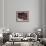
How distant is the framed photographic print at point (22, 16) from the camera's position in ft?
7.75

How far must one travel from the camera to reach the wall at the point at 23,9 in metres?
2.33

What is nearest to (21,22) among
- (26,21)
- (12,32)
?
(26,21)

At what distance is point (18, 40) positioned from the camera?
230 cm

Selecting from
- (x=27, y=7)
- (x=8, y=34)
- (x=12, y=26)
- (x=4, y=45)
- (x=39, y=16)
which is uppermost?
(x=27, y=7)

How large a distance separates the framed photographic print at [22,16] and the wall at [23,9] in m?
0.06

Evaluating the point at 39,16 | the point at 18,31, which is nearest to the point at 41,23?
the point at 39,16

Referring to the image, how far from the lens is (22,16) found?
7.84 feet

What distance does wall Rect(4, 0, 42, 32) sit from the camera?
233cm

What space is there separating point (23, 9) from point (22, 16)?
143mm

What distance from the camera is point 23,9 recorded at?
2359 millimetres

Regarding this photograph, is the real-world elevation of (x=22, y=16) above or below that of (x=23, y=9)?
below

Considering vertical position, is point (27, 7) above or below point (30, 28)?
above

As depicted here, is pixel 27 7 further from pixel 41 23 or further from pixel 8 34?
pixel 8 34

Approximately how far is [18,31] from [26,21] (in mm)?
256
